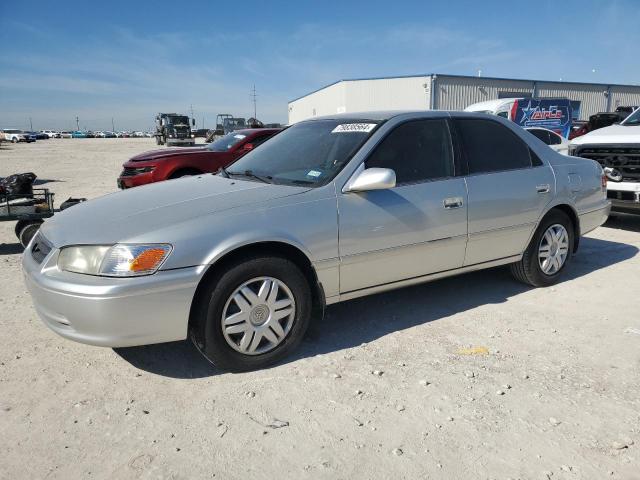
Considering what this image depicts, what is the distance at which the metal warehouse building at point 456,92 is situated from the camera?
3319 cm

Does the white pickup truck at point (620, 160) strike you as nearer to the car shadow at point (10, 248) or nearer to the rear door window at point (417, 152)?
the rear door window at point (417, 152)

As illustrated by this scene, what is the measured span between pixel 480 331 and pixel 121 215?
2.62 m

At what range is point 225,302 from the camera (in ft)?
9.48

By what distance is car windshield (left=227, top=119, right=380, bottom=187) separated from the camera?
346 cm

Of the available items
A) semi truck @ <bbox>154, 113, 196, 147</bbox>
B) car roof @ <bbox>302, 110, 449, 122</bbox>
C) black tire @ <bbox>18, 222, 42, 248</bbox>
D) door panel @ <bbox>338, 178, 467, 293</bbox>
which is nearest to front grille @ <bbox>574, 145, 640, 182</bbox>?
car roof @ <bbox>302, 110, 449, 122</bbox>

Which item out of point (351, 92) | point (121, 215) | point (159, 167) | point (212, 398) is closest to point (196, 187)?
point (121, 215)

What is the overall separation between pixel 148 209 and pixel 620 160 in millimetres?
6385


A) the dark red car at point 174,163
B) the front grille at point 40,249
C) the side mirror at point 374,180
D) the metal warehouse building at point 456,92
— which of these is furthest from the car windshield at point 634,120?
the metal warehouse building at point 456,92

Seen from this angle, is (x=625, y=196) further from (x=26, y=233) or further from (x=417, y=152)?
(x=26, y=233)

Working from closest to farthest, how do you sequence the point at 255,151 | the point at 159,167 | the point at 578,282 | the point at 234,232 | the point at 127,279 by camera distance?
the point at 127,279 < the point at 234,232 < the point at 255,151 < the point at 578,282 < the point at 159,167

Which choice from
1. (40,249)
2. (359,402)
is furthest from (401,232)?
(40,249)

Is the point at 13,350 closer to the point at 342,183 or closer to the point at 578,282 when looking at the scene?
the point at 342,183

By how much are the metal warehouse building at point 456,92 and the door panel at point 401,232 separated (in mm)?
26417

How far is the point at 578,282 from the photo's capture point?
15.7 feet
